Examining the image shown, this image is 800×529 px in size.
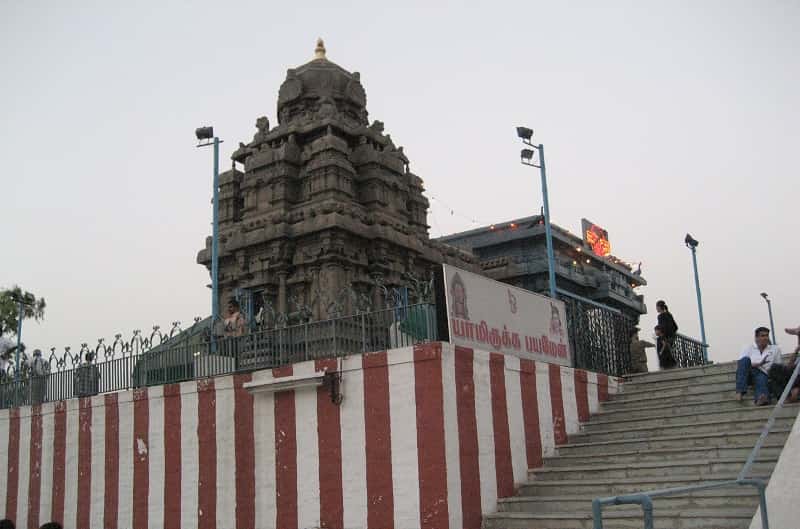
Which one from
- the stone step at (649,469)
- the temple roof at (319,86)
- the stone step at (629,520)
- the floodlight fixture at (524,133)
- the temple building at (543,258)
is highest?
the temple roof at (319,86)

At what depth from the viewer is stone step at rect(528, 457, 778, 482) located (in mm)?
10539

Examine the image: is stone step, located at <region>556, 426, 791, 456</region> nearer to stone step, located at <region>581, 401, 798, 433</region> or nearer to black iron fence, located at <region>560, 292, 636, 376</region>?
stone step, located at <region>581, 401, 798, 433</region>

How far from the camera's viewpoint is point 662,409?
13.2 meters

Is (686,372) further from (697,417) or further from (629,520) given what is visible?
(629,520)

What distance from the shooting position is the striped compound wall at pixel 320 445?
36.3ft

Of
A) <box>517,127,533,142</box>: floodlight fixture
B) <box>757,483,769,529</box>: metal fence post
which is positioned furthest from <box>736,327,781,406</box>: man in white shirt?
<box>517,127,533,142</box>: floodlight fixture

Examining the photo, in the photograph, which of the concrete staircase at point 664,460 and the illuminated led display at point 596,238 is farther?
the illuminated led display at point 596,238

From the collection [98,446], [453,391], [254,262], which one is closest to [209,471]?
[98,446]

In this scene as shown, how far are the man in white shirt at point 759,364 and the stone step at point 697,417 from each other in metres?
0.21

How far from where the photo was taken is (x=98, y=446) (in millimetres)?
15039

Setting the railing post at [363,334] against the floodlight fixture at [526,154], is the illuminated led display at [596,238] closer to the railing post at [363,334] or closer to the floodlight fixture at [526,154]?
the floodlight fixture at [526,154]

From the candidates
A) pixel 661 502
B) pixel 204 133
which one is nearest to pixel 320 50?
pixel 204 133

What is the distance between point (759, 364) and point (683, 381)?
2.15 meters

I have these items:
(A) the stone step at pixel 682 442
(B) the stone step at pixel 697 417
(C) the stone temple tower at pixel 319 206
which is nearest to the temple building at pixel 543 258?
(C) the stone temple tower at pixel 319 206
